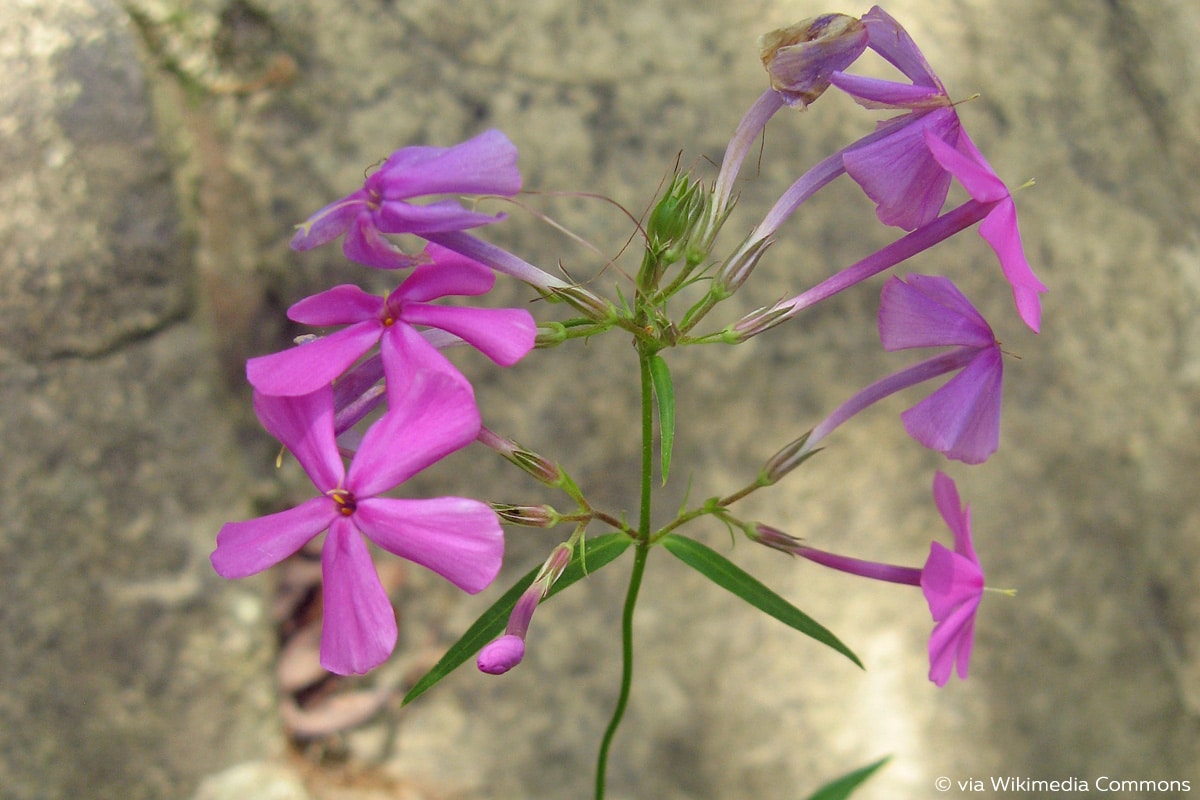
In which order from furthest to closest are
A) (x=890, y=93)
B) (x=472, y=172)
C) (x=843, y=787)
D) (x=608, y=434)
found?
(x=608, y=434) → (x=843, y=787) → (x=890, y=93) → (x=472, y=172)

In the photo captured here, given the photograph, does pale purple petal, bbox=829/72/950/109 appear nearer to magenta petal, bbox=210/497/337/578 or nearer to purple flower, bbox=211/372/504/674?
purple flower, bbox=211/372/504/674

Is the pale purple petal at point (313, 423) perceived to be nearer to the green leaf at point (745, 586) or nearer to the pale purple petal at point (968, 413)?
the green leaf at point (745, 586)

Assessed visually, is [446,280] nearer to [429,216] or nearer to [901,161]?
[429,216]

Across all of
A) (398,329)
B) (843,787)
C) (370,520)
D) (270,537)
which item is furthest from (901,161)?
(843,787)

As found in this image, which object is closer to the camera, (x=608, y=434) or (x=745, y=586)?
(x=745, y=586)

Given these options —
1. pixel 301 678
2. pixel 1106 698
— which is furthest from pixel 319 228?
pixel 1106 698

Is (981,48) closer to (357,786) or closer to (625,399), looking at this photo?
(625,399)
